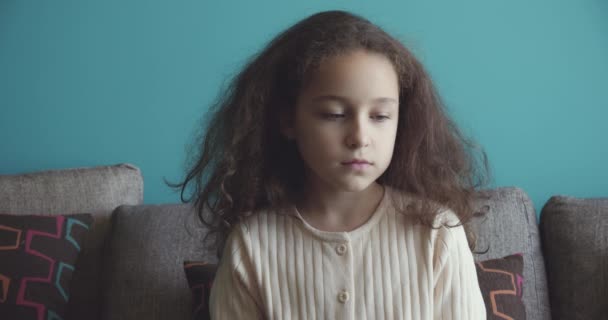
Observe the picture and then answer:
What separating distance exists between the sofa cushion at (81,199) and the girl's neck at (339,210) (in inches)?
31.8

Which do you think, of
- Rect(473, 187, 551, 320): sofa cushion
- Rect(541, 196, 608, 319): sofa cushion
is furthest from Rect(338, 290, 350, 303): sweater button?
Rect(541, 196, 608, 319): sofa cushion

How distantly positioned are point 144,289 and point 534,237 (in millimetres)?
952

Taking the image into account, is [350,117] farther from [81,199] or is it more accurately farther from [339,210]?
[81,199]

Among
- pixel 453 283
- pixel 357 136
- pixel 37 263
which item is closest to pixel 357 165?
pixel 357 136

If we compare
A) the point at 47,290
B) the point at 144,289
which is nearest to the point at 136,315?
the point at 144,289

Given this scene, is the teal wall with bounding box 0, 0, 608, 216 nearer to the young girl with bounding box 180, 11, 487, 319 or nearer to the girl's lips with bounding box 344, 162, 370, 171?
the young girl with bounding box 180, 11, 487, 319

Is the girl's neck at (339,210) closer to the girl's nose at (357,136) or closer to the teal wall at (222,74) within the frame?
the girl's nose at (357,136)

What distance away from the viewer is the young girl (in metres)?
1.02

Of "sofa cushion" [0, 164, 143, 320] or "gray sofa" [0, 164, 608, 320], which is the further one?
"sofa cushion" [0, 164, 143, 320]

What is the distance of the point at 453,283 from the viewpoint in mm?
1080

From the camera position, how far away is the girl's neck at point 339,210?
1.12 m

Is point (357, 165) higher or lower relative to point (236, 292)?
higher

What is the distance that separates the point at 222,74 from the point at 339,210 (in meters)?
0.88

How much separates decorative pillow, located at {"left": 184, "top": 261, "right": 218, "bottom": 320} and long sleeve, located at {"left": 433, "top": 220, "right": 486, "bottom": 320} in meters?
0.51
